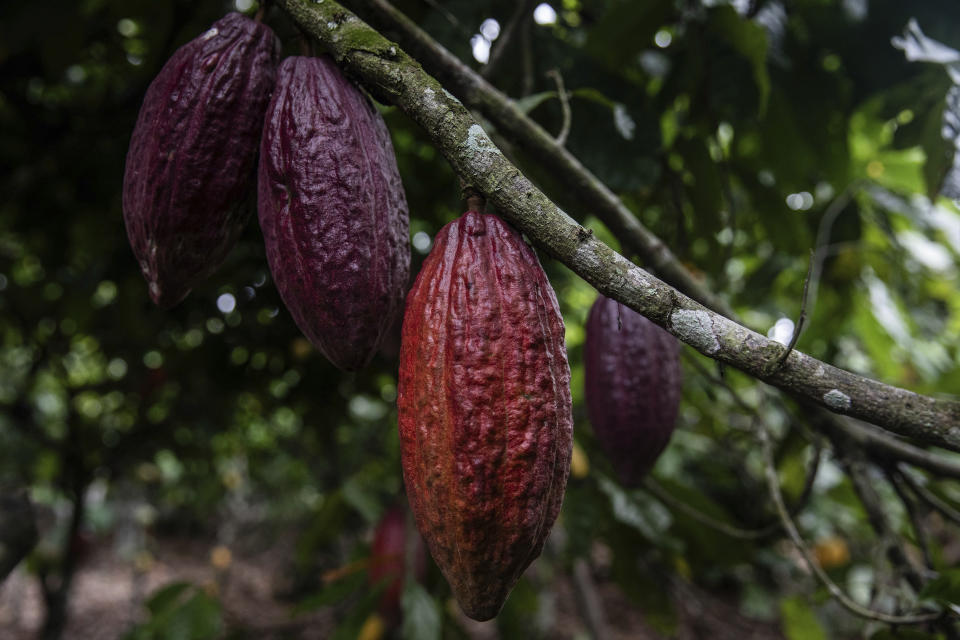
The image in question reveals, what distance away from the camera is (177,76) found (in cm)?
76

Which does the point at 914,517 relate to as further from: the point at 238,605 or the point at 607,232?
the point at 238,605

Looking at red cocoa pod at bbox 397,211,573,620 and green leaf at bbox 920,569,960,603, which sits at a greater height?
red cocoa pod at bbox 397,211,573,620

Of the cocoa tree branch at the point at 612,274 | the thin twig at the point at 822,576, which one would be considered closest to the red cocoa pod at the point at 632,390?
the thin twig at the point at 822,576

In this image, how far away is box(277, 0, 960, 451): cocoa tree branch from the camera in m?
0.60

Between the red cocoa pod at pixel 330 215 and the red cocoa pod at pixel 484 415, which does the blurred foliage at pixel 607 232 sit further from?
the red cocoa pod at pixel 484 415

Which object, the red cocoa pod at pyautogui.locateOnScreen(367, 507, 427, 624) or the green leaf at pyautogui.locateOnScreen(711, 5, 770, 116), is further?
the red cocoa pod at pyautogui.locateOnScreen(367, 507, 427, 624)

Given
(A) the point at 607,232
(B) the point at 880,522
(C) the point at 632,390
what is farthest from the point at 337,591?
(A) the point at 607,232

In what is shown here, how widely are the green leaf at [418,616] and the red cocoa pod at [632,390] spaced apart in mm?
594

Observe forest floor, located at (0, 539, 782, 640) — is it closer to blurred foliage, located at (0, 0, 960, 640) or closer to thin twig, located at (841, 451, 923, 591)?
blurred foliage, located at (0, 0, 960, 640)

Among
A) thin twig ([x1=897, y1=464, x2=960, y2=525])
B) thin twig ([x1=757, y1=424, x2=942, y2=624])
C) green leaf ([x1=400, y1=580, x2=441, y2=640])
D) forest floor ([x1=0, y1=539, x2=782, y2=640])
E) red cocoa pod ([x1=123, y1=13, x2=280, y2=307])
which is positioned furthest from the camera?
forest floor ([x1=0, y1=539, x2=782, y2=640])

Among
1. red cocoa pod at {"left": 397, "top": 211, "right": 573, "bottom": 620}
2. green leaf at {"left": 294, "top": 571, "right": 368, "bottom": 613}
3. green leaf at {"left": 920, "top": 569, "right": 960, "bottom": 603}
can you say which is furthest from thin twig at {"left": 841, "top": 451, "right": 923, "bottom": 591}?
green leaf at {"left": 294, "top": 571, "right": 368, "bottom": 613}

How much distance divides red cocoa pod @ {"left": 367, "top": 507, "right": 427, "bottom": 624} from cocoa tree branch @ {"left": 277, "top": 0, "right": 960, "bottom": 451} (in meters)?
1.17

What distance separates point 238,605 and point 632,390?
19.1ft

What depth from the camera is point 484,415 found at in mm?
614
